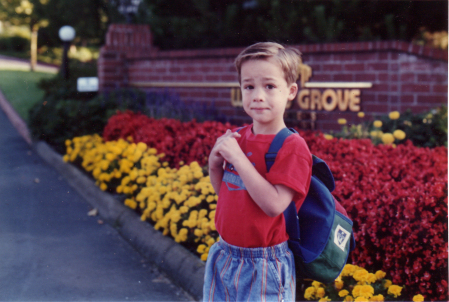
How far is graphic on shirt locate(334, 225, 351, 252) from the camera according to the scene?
1826 mm

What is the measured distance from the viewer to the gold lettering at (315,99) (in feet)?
19.3

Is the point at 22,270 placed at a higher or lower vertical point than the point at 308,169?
lower

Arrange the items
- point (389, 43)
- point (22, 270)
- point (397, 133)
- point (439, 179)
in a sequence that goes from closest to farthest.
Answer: point (439, 179)
point (22, 270)
point (397, 133)
point (389, 43)

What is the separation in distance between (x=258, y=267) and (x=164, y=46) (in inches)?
337

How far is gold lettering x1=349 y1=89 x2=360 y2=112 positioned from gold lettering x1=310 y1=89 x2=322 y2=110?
42cm

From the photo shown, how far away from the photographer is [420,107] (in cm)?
544

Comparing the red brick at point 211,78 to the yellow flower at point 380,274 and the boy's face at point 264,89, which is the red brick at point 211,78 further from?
the boy's face at point 264,89

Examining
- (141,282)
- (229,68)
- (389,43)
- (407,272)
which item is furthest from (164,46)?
(407,272)

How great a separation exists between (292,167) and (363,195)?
4.62ft

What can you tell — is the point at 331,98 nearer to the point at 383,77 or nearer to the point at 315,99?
the point at 315,99

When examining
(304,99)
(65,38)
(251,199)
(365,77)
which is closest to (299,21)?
(304,99)

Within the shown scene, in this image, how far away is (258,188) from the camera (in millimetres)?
1573

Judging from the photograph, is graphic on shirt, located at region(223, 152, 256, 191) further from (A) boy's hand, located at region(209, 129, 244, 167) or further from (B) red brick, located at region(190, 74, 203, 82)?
(B) red brick, located at region(190, 74, 203, 82)

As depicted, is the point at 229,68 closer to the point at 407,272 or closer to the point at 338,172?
the point at 338,172
